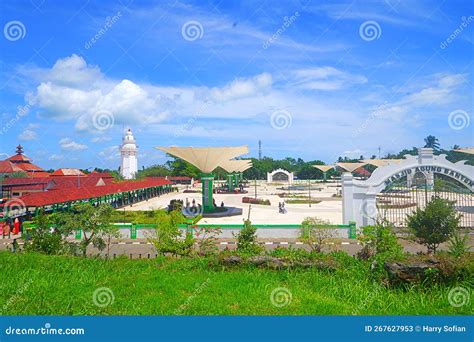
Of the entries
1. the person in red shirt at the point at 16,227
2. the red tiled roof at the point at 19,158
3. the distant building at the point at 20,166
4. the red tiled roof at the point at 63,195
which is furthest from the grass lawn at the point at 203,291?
the red tiled roof at the point at 19,158

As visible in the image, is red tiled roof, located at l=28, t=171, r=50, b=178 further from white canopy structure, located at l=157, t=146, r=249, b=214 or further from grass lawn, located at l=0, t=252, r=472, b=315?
grass lawn, located at l=0, t=252, r=472, b=315

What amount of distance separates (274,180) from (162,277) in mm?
74540

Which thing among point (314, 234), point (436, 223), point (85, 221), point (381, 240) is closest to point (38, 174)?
point (85, 221)

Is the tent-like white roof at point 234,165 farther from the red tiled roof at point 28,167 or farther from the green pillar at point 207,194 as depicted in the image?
the red tiled roof at point 28,167

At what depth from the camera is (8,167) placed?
4562 centimetres

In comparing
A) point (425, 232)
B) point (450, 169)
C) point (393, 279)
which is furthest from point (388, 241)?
point (450, 169)

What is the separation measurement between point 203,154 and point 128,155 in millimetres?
49362

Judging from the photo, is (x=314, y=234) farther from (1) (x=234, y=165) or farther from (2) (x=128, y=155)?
(2) (x=128, y=155)

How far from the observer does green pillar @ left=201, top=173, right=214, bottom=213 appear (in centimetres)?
2661

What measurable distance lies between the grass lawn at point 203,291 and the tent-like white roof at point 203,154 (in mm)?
19468

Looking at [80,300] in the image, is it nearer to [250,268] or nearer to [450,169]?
[250,268]

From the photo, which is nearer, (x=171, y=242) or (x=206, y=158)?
(x=171, y=242)

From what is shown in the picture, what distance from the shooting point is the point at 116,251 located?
15109 mm

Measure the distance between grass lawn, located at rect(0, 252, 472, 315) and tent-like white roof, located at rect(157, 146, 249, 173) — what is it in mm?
19468
